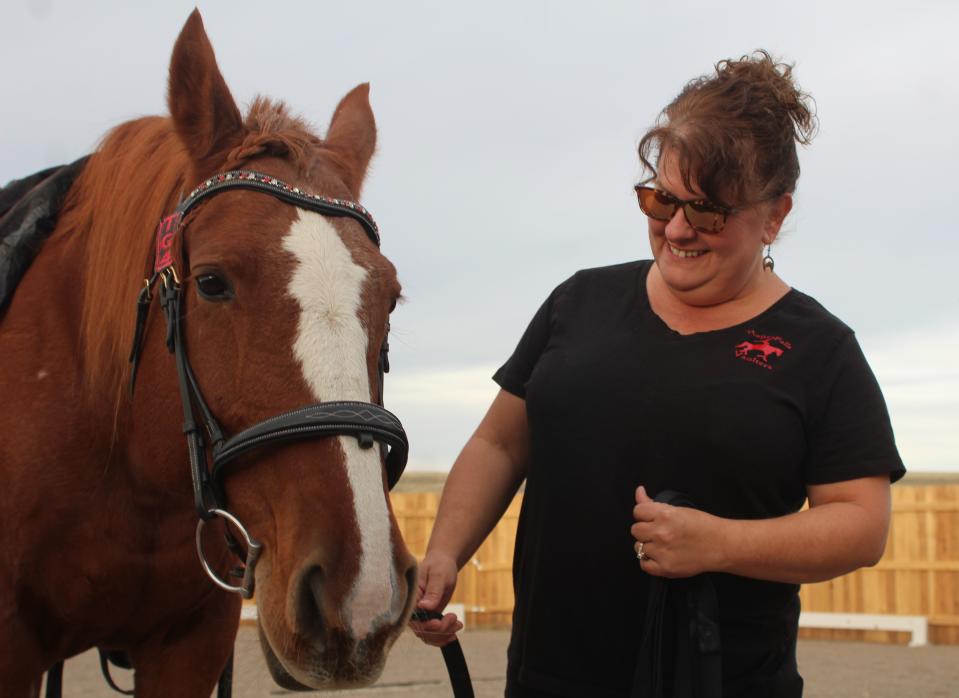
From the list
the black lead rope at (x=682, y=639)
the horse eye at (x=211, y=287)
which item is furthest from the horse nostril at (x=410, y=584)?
the horse eye at (x=211, y=287)

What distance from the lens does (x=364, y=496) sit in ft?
5.74

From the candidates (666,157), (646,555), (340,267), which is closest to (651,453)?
(646,555)

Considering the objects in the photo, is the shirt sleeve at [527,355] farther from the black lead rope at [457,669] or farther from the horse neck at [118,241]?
the horse neck at [118,241]

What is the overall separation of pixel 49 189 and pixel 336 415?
155 cm

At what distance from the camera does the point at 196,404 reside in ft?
6.72

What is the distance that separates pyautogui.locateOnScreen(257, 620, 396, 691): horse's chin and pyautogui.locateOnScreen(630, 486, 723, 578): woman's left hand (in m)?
0.56

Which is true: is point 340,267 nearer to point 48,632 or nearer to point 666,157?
point 666,157

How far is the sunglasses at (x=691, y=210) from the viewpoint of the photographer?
6.59ft

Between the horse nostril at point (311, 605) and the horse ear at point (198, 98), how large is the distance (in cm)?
108

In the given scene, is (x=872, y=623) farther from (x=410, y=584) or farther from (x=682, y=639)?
(x=410, y=584)

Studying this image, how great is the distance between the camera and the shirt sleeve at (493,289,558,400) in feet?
7.87

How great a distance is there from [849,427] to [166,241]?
5.17 feet

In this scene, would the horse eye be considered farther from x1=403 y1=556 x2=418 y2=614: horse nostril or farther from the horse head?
x1=403 y1=556 x2=418 y2=614: horse nostril

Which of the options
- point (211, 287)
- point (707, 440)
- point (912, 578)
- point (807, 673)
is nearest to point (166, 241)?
point (211, 287)
